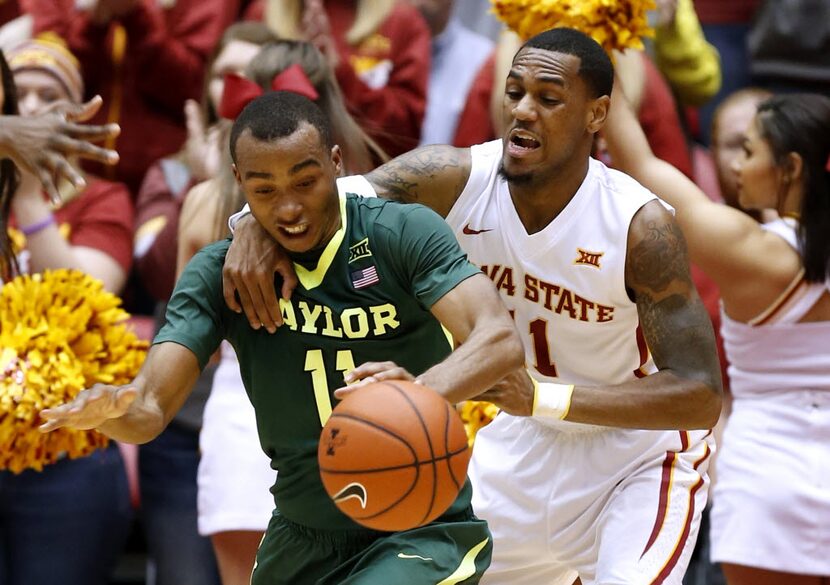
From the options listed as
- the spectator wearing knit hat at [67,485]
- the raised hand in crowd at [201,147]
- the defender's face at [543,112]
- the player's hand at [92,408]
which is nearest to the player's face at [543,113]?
the defender's face at [543,112]

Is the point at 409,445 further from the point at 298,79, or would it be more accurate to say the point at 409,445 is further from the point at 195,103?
the point at 195,103

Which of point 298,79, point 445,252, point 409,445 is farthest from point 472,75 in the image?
point 409,445

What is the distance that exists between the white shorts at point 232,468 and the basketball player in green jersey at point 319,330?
1446 millimetres

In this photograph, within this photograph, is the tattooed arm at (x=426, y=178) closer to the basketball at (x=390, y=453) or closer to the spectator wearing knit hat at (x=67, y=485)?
the basketball at (x=390, y=453)

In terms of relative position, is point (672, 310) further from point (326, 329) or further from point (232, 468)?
point (232, 468)

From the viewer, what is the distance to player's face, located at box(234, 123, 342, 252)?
382cm

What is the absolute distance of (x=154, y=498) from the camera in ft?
20.4

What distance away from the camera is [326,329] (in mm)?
3975

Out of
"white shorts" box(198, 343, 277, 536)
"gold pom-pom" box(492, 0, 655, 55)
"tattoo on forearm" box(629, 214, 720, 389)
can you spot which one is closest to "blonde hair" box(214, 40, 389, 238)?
"white shorts" box(198, 343, 277, 536)

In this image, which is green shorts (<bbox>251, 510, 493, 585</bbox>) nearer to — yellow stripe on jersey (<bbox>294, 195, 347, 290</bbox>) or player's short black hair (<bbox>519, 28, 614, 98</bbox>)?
yellow stripe on jersey (<bbox>294, 195, 347, 290</bbox>)

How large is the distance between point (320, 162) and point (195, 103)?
3.38 metres

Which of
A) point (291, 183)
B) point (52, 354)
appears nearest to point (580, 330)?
point (291, 183)

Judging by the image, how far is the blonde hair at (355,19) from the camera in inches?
272

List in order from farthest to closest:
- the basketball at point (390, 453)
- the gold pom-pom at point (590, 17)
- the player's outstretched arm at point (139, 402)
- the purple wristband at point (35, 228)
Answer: the purple wristband at point (35, 228) → the gold pom-pom at point (590, 17) → the player's outstretched arm at point (139, 402) → the basketball at point (390, 453)
